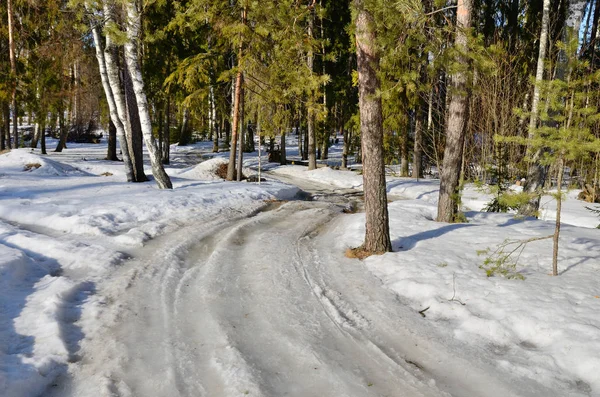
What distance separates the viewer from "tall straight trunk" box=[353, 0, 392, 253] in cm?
620

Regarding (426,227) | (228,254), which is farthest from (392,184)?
(228,254)

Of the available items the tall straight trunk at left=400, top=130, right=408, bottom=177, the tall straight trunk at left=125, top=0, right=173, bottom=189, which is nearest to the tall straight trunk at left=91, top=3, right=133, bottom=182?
the tall straight trunk at left=125, top=0, right=173, bottom=189

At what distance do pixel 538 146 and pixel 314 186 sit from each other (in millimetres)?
13884

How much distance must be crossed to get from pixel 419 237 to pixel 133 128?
9950mm

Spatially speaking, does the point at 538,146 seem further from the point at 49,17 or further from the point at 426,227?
the point at 49,17

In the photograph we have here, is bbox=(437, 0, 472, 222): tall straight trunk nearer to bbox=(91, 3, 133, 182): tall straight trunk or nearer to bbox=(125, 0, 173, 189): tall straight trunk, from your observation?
bbox=(125, 0, 173, 189): tall straight trunk

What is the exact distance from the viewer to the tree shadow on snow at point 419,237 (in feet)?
23.3

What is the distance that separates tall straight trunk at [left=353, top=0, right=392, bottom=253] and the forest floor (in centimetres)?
50

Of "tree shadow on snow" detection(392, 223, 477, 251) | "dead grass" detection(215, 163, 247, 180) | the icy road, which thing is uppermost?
"dead grass" detection(215, 163, 247, 180)

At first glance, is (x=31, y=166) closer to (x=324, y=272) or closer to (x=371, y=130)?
(x=324, y=272)

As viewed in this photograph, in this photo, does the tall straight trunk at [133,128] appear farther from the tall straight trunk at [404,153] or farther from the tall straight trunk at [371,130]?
the tall straight trunk at [404,153]

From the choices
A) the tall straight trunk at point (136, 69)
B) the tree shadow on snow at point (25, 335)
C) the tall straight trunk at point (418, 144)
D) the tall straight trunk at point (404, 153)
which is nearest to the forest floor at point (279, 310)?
the tree shadow on snow at point (25, 335)

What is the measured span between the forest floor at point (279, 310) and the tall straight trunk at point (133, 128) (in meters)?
4.77

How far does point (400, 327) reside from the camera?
14.3 ft
